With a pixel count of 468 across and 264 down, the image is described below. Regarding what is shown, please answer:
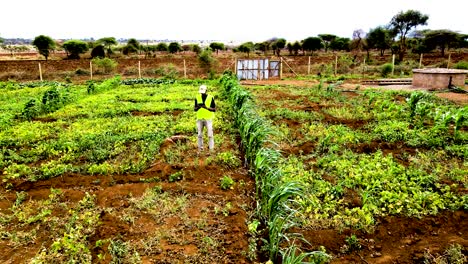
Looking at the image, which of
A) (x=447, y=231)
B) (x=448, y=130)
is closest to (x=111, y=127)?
(x=447, y=231)

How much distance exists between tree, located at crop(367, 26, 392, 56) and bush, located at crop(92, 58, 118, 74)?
1165 inches

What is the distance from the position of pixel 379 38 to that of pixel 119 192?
131 feet

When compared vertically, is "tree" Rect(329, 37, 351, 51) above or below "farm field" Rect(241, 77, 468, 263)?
above

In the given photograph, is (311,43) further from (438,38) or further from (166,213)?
(166,213)

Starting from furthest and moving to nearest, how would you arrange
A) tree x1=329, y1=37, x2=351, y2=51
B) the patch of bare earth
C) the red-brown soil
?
tree x1=329, y1=37, x2=351, y2=51, the patch of bare earth, the red-brown soil

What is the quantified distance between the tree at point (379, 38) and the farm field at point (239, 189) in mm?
31532

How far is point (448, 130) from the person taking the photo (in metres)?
9.07

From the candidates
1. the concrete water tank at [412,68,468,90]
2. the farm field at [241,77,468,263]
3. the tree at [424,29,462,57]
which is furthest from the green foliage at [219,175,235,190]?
the tree at [424,29,462,57]

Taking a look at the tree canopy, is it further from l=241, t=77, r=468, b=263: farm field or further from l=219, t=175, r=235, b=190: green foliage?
l=219, t=175, r=235, b=190: green foliage

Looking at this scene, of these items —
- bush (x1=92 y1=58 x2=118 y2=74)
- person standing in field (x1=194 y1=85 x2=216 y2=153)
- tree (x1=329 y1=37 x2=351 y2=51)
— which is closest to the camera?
person standing in field (x1=194 y1=85 x2=216 y2=153)

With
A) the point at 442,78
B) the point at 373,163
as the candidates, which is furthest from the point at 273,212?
the point at 442,78

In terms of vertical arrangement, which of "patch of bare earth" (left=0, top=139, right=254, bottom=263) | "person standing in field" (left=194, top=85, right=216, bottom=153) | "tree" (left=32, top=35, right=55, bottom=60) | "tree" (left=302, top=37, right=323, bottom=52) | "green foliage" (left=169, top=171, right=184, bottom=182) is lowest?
"patch of bare earth" (left=0, top=139, right=254, bottom=263)

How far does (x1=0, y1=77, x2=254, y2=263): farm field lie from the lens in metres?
4.50

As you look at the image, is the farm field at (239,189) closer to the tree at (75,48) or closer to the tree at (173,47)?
the tree at (75,48)
